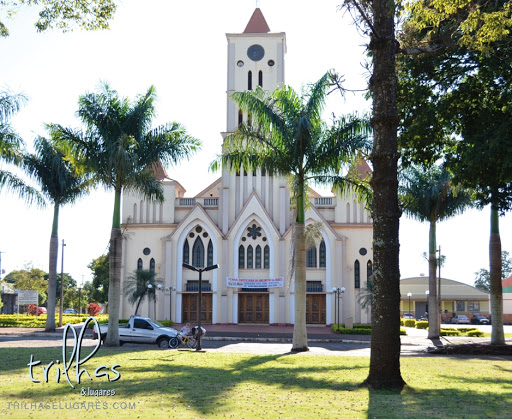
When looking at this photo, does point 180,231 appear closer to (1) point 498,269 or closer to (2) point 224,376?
(1) point 498,269

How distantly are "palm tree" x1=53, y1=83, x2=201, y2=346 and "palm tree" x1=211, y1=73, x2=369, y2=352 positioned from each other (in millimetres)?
2627

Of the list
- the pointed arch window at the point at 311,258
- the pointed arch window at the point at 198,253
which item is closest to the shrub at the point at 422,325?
the pointed arch window at the point at 311,258

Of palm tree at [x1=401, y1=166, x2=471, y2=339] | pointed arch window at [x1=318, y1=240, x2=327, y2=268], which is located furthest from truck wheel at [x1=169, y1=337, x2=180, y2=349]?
pointed arch window at [x1=318, y1=240, x2=327, y2=268]

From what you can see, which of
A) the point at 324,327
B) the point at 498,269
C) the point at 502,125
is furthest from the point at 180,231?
the point at 502,125

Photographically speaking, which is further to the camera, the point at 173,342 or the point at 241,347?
the point at 241,347

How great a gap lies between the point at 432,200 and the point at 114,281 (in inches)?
650

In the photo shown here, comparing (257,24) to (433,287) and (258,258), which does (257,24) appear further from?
(433,287)

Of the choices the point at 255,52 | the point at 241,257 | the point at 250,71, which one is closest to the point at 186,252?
the point at 241,257

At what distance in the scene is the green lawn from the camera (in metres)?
8.34

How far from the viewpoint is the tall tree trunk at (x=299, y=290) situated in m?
→ 21.4

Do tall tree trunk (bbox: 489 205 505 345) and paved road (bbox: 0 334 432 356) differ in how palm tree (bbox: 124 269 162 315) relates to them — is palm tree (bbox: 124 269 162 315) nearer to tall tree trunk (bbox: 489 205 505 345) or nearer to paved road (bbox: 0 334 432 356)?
paved road (bbox: 0 334 432 356)

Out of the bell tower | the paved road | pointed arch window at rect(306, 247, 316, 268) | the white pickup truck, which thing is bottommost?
the paved road

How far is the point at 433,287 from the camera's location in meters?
31.0

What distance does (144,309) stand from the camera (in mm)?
44094
